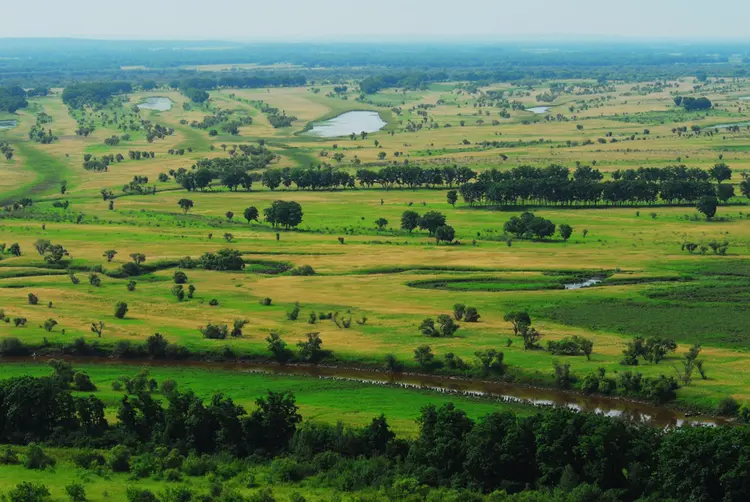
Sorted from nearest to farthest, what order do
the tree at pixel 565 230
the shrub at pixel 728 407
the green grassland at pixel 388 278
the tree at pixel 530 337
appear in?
the shrub at pixel 728 407
the tree at pixel 530 337
the green grassland at pixel 388 278
the tree at pixel 565 230

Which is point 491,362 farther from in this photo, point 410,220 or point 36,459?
point 410,220

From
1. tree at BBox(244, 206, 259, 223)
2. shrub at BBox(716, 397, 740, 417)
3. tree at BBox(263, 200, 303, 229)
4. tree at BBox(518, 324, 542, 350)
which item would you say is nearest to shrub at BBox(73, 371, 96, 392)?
tree at BBox(518, 324, 542, 350)

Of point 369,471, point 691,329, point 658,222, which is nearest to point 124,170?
point 658,222

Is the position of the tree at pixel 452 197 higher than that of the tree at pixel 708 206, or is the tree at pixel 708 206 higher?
the tree at pixel 708 206

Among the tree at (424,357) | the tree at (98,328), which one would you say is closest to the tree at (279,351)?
the tree at (424,357)

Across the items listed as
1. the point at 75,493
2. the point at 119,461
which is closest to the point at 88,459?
the point at 119,461

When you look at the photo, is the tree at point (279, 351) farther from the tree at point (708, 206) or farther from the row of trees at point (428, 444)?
the tree at point (708, 206)

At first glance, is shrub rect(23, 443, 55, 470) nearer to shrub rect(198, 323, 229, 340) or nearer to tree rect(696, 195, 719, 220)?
shrub rect(198, 323, 229, 340)

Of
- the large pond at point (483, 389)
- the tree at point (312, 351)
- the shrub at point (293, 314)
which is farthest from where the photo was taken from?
the shrub at point (293, 314)
